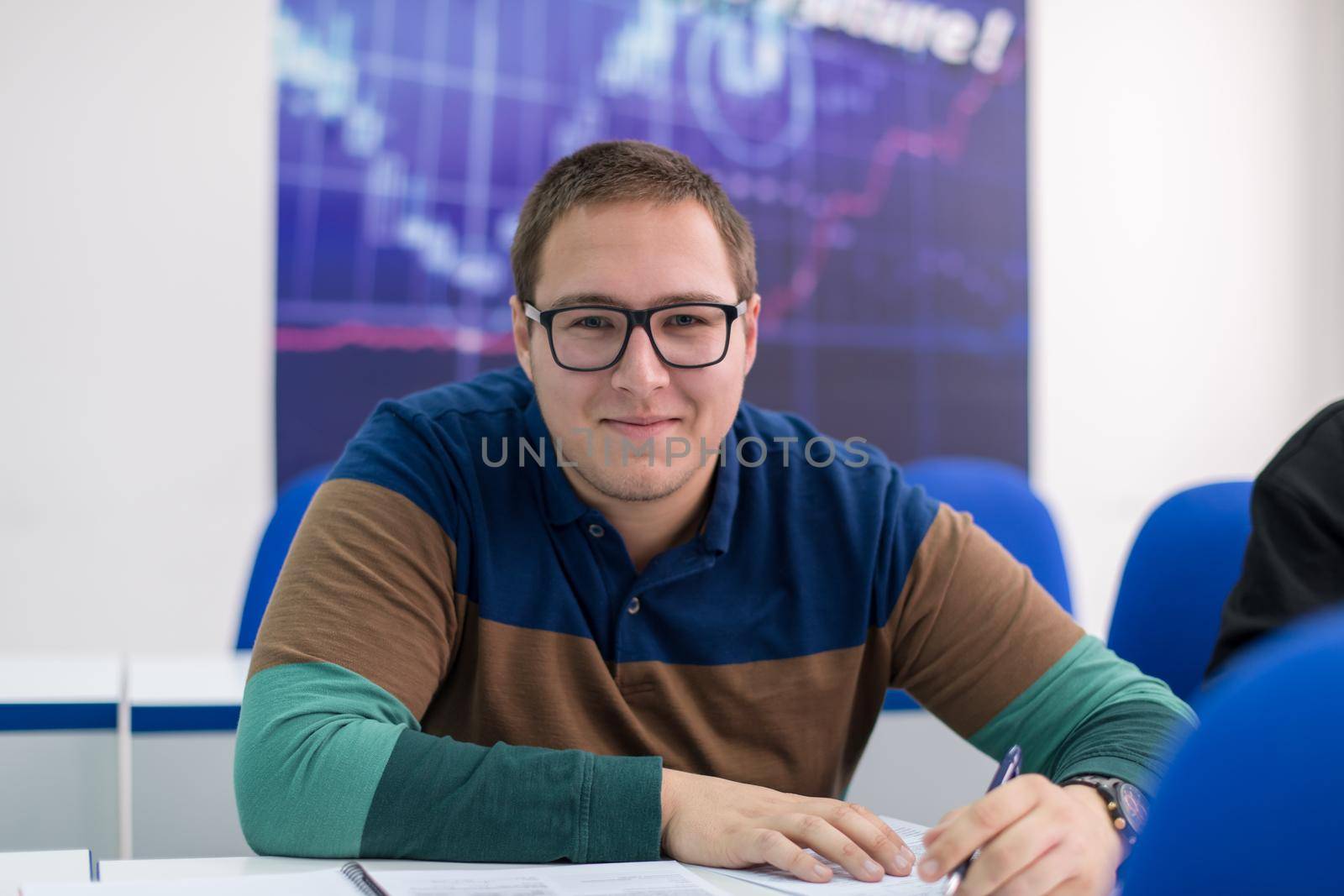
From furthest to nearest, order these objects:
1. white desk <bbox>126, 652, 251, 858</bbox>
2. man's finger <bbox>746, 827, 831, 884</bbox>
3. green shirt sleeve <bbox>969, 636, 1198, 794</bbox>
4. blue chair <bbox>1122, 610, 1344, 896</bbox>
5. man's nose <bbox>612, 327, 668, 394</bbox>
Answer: white desk <bbox>126, 652, 251, 858</bbox> → man's nose <bbox>612, 327, 668, 394</bbox> → green shirt sleeve <bbox>969, 636, 1198, 794</bbox> → man's finger <bbox>746, 827, 831, 884</bbox> → blue chair <bbox>1122, 610, 1344, 896</bbox>

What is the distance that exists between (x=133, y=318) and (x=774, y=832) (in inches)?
91.8

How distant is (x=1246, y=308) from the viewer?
164 inches

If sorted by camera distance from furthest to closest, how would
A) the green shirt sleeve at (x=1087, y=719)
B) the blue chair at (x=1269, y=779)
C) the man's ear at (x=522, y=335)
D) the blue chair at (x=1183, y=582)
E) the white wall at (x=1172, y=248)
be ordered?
the white wall at (x=1172, y=248) < the blue chair at (x=1183, y=582) < the man's ear at (x=522, y=335) < the green shirt sleeve at (x=1087, y=719) < the blue chair at (x=1269, y=779)

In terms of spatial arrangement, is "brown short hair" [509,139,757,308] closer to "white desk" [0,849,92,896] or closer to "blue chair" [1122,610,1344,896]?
"white desk" [0,849,92,896]

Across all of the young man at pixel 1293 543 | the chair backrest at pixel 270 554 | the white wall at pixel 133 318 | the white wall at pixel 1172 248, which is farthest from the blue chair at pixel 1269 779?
the white wall at pixel 1172 248

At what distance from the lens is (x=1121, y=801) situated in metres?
1.03

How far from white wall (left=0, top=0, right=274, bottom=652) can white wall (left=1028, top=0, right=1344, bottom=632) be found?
2.36m

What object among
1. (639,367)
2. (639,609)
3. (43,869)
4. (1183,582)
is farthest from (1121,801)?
(43,869)

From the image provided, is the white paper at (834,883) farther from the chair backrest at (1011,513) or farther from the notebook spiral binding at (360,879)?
the chair backrest at (1011,513)

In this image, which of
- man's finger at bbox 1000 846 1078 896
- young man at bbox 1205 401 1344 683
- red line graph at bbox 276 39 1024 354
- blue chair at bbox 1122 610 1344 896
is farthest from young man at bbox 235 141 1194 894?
red line graph at bbox 276 39 1024 354

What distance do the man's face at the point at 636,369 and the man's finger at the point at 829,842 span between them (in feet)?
1.55

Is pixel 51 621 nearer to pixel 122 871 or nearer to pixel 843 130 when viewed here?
pixel 122 871

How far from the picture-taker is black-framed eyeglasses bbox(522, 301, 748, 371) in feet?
4.25

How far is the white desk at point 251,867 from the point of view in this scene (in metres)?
0.87
